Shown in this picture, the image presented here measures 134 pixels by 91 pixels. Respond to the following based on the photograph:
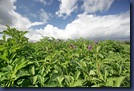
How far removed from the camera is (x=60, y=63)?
1606mm

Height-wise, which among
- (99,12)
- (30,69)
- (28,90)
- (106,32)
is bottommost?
(28,90)

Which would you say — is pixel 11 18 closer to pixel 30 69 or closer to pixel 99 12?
pixel 30 69

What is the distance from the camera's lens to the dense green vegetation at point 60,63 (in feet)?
5.06

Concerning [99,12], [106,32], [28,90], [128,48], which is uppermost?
[99,12]

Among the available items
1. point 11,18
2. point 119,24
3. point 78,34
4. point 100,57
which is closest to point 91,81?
point 100,57

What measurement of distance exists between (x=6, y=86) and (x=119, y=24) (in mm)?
925

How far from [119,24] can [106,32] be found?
11cm

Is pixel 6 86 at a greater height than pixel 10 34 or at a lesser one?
lesser

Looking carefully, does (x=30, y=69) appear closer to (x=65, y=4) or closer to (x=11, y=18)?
(x=11, y=18)

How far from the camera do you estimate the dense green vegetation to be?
1543 mm

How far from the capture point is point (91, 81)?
158cm

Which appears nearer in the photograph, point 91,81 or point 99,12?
point 91,81

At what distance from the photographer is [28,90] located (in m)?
1.66

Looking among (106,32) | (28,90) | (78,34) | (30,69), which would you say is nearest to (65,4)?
(78,34)
